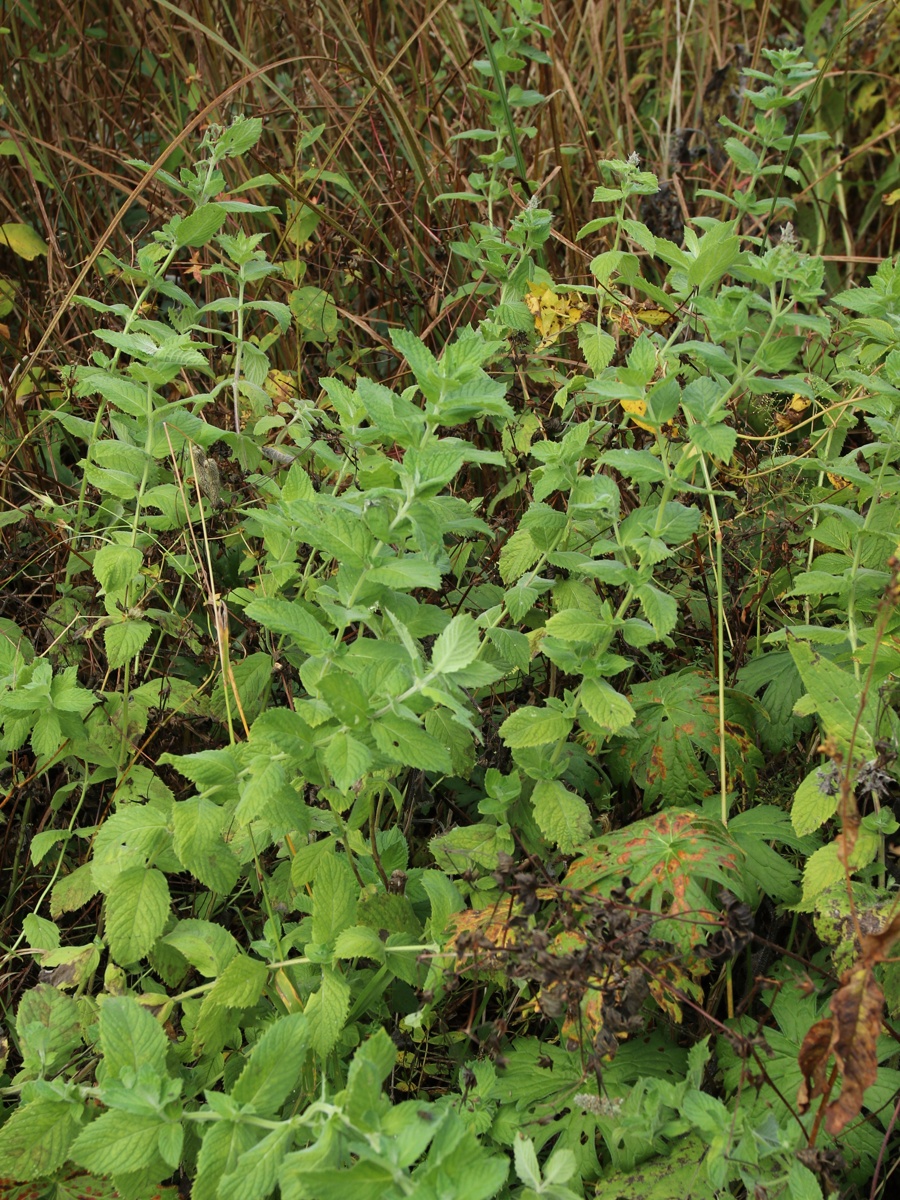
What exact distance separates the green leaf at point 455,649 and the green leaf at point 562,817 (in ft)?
1.23

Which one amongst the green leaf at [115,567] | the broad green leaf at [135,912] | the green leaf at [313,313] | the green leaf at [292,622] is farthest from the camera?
the green leaf at [313,313]

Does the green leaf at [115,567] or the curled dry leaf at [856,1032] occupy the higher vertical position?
the green leaf at [115,567]

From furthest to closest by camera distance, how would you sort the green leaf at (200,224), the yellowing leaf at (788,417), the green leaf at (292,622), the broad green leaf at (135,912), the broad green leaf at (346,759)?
the yellowing leaf at (788,417), the green leaf at (200,224), the broad green leaf at (135,912), the green leaf at (292,622), the broad green leaf at (346,759)

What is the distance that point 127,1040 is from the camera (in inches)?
53.4

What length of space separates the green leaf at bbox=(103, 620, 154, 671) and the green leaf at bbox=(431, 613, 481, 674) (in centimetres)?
63

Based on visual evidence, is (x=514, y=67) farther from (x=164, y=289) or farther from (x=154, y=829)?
(x=154, y=829)

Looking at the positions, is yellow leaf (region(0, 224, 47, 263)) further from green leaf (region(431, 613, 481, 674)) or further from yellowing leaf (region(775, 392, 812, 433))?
green leaf (region(431, 613, 481, 674))

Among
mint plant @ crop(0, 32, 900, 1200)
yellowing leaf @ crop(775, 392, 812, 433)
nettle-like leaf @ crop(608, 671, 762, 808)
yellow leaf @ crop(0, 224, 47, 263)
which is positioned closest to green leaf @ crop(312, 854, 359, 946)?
mint plant @ crop(0, 32, 900, 1200)

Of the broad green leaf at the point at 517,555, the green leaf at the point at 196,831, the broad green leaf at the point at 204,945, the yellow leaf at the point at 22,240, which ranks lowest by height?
the broad green leaf at the point at 204,945

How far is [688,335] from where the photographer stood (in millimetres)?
2572

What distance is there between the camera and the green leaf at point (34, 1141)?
137 cm

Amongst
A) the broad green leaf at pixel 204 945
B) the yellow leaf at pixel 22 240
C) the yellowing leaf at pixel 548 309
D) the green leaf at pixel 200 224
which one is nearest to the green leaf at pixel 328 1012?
the broad green leaf at pixel 204 945

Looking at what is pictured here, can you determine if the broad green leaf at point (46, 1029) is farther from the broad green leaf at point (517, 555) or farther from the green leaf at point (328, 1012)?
the broad green leaf at point (517, 555)

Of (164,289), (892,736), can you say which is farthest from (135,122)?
(892,736)
